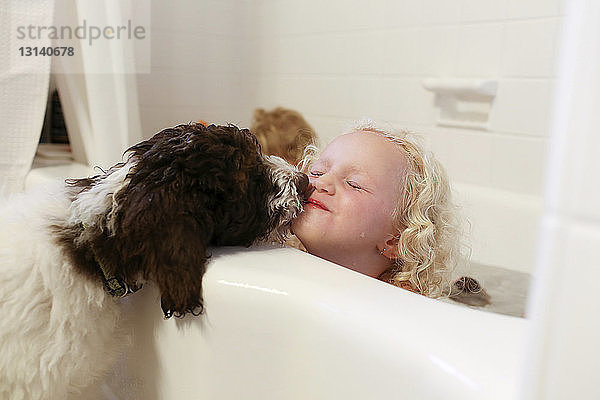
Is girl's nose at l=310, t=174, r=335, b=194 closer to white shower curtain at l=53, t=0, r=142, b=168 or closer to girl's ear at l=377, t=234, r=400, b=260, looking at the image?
girl's ear at l=377, t=234, r=400, b=260

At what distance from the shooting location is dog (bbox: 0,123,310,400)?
766mm

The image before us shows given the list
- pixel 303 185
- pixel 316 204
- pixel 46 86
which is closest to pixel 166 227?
pixel 303 185

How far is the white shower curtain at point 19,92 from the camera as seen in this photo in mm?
1896

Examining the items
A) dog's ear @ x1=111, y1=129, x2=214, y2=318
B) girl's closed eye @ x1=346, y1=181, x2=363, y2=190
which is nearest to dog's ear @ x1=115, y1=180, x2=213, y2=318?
dog's ear @ x1=111, y1=129, x2=214, y2=318

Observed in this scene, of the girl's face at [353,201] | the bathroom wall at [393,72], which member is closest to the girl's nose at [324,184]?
the girl's face at [353,201]

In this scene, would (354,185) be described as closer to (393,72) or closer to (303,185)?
(303,185)

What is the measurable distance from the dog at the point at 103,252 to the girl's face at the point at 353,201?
10.9 inches

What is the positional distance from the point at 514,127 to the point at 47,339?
142 centimetres

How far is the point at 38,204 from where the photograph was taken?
86 centimetres

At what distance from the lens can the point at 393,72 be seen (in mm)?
2166

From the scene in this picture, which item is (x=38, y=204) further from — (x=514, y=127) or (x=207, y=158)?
(x=514, y=127)

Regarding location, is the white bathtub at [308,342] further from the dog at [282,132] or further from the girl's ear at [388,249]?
the dog at [282,132]

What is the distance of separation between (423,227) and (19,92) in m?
1.35

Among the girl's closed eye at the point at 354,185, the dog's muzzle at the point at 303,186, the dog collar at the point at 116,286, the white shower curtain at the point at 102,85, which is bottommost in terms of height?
the dog collar at the point at 116,286
